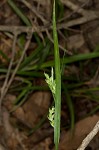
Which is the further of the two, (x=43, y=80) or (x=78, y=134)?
(x=43, y=80)

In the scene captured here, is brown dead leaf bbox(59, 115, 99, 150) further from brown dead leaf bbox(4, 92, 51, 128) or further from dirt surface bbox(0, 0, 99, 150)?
brown dead leaf bbox(4, 92, 51, 128)

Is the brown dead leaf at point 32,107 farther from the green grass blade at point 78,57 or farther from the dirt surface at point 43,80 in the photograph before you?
the green grass blade at point 78,57

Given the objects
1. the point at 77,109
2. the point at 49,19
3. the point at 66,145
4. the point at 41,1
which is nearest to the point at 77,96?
the point at 77,109

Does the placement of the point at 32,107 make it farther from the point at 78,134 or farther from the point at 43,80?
the point at 78,134

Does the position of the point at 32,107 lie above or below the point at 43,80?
below

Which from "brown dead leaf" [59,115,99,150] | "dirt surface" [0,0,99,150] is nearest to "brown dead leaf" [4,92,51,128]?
"dirt surface" [0,0,99,150]

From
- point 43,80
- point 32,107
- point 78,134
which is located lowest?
point 78,134

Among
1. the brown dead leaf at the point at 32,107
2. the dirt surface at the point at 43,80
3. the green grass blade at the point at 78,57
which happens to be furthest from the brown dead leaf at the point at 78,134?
the green grass blade at the point at 78,57

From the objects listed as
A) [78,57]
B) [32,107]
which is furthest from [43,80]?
[78,57]
